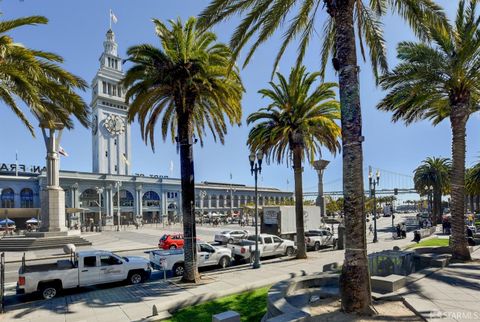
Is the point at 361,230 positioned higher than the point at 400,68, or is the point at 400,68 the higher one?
the point at 400,68

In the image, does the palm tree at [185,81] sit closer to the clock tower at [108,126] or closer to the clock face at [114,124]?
the clock tower at [108,126]

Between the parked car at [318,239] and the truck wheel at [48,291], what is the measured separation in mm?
18827

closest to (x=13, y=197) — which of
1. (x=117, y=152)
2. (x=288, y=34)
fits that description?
(x=117, y=152)

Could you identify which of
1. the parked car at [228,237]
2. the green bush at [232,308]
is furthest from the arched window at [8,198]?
the green bush at [232,308]

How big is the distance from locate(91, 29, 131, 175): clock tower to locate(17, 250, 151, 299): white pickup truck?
9812cm

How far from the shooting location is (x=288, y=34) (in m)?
13.1

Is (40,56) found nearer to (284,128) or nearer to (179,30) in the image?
(179,30)

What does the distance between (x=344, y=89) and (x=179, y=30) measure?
943 centimetres

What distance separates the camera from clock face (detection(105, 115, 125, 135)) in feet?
367

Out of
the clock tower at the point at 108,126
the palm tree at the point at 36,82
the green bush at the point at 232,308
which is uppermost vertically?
the clock tower at the point at 108,126

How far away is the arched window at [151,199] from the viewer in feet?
330

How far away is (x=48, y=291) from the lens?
46.6 feet

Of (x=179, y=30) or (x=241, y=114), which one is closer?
(x=179, y=30)

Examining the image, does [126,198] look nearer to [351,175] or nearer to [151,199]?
[151,199]
